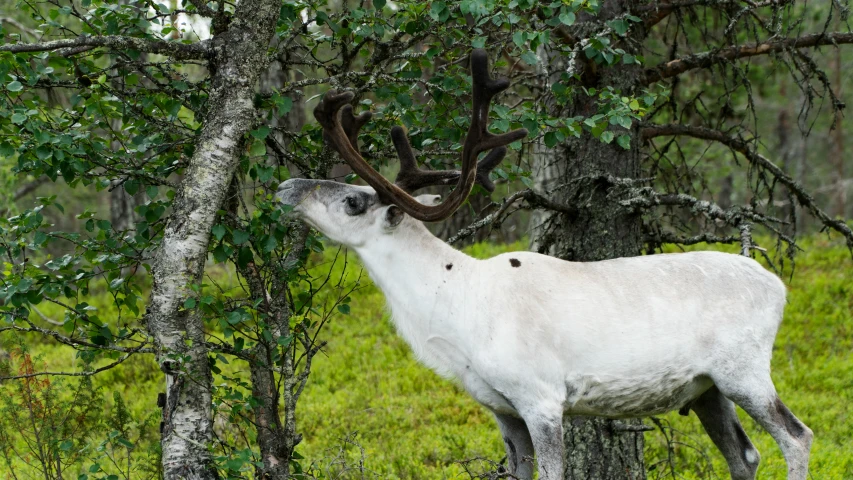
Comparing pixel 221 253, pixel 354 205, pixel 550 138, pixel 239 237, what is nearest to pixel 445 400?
pixel 354 205

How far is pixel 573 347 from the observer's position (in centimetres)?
495

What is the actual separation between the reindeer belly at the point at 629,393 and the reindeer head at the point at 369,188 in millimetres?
1371

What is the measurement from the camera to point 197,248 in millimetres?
4203

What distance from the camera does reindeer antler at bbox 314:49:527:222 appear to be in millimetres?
4402

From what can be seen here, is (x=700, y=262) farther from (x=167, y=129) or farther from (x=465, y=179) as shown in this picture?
(x=167, y=129)

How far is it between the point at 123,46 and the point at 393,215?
183 centimetres

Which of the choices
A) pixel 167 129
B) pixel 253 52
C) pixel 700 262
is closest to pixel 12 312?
pixel 167 129

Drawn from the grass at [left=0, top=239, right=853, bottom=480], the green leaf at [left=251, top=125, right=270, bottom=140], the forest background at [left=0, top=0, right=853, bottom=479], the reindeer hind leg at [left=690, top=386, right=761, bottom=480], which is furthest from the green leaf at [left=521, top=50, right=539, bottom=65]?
the grass at [left=0, top=239, right=853, bottom=480]

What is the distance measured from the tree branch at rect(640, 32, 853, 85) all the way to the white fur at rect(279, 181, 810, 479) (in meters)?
1.91

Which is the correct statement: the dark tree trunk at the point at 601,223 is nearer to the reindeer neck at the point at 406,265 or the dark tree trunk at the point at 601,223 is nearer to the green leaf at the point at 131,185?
the reindeer neck at the point at 406,265

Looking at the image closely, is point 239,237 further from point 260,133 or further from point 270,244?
point 260,133

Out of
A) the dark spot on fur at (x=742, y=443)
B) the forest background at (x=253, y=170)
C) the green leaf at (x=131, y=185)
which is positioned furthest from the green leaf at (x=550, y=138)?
the dark spot on fur at (x=742, y=443)

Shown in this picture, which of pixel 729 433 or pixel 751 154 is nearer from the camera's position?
pixel 729 433

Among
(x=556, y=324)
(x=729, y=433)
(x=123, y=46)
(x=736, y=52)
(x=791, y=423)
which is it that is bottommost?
(x=791, y=423)
